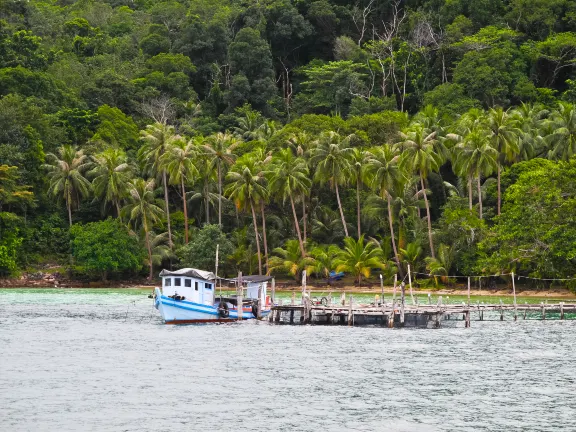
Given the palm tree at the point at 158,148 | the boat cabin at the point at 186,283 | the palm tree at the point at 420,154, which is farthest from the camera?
the palm tree at the point at 158,148

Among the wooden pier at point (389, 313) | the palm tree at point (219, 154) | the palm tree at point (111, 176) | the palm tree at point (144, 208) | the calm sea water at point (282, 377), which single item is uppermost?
the palm tree at point (219, 154)

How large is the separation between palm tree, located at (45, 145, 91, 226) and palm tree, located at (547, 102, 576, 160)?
47320mm

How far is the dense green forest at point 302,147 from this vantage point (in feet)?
298

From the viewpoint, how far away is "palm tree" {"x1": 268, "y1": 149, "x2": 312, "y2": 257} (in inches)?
3664

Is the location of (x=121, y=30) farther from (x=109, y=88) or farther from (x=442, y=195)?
(x=442, y=195)

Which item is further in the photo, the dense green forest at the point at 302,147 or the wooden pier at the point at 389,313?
the dense green forest at the point at 302,147

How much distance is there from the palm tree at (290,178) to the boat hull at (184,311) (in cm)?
2681

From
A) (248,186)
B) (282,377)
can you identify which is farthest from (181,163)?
(282,377)

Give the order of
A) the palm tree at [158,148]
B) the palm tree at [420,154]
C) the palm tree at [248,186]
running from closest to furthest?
the palm tree at [420,154] < the palm tree at [248,186] < the palm tree at [158,148]

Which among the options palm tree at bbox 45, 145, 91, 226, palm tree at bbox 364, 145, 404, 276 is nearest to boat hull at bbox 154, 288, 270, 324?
palm tree at bbox 364, 145, 404, 276

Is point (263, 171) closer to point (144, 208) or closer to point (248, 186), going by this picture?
point (248, 186)

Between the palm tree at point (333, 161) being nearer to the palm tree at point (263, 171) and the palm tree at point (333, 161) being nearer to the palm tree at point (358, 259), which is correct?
the palm tree at point (358, 259)

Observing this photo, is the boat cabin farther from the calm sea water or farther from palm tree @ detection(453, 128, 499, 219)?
palm tree @ detection(453, 128, 499, 219)

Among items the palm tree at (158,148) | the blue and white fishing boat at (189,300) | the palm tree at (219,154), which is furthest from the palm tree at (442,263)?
the palm tree at (158,148)
